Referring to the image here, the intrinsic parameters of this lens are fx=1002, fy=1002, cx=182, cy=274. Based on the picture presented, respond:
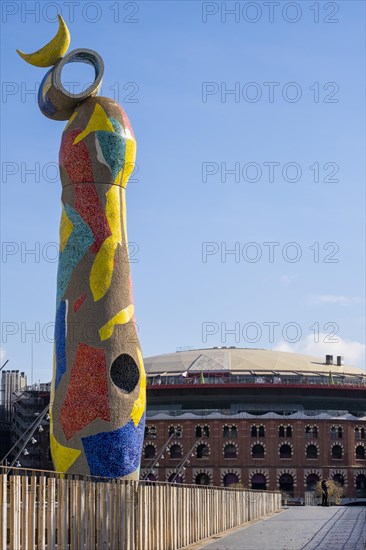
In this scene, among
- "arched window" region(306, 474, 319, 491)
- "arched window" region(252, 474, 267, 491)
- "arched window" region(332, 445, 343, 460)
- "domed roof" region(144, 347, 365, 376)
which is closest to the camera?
"arched window" region(252, 474, 267, 491)

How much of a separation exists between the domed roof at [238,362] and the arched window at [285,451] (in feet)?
32.2

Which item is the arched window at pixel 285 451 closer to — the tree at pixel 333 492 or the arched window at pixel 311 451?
the arched window at pixel 311 451

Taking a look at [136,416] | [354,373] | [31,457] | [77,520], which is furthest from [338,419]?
[77,520]

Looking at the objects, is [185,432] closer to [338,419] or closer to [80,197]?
[338,419]

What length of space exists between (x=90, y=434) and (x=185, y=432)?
59411 mm

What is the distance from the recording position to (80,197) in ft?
128

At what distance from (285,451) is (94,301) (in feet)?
197

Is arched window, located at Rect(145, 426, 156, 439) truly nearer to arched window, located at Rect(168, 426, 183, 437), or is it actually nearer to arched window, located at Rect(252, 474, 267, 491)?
arched window, located at Rect(168, 426, 183, 437)

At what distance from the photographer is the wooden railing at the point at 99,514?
70.9 ft

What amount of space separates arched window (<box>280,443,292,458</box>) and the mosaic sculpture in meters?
58.2

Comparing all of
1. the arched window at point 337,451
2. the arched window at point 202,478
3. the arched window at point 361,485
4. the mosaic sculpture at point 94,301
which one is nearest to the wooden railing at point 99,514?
the mosaic sculpture at point 94,301

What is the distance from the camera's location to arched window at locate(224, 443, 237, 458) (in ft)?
310

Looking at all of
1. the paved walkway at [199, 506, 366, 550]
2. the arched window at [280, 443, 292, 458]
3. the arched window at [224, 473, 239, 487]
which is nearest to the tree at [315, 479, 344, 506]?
the arched window at [280, 443, 292, 458]

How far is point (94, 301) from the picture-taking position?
125 feet
